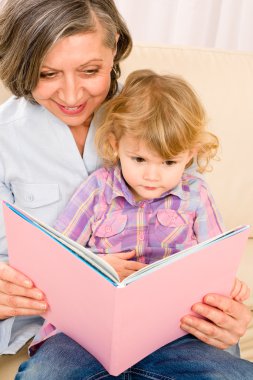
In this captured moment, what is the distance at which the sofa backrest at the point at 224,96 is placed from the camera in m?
1.57

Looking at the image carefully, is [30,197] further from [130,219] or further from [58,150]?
[130,219]

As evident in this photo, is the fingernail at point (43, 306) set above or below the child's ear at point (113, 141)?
below

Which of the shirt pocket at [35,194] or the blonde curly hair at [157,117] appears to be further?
the shirt pocket at [35,194]

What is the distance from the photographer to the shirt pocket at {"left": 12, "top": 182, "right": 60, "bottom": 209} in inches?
52.4

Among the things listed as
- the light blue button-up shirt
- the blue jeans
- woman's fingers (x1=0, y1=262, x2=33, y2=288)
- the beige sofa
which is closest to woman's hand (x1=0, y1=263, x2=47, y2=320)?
woman's fingers (x1=0, y1=262, x2=33, y2=288)

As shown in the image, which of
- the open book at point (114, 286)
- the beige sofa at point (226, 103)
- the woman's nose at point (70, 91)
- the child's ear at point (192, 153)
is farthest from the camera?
the beige sofa at point (226, 103)

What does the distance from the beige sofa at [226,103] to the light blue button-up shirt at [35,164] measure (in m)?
0.20

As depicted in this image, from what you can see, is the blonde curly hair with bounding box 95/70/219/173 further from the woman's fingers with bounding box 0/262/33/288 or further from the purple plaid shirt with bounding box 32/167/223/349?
the woman's fingers with bounding box 0/262/33/288

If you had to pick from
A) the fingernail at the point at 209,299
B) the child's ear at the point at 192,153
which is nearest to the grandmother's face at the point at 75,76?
the child's ear at the point at 192,153

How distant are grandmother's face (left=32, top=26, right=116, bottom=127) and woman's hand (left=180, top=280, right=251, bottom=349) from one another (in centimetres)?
50

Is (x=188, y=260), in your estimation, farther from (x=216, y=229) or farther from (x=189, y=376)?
(x=216, y=229)

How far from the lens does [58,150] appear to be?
4.42 feet

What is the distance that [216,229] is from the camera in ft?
4.38

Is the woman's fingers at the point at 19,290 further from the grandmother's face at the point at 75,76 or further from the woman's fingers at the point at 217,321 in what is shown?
the grandmother's face at the point at 75,76
